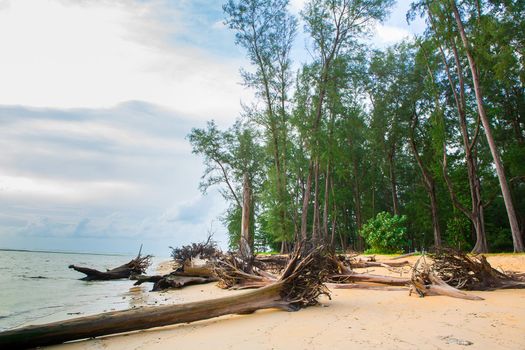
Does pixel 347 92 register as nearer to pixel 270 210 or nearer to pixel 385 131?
pixel 385 131

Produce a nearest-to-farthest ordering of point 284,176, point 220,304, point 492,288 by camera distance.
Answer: point 220,304
point 492,288
point 284,176

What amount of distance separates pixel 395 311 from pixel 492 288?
304 centimetres

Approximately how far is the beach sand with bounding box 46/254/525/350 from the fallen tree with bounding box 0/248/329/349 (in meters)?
0.12

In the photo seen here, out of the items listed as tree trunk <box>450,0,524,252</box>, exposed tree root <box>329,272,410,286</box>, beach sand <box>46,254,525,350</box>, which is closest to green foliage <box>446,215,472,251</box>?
tree trunk <box>450,0,524,252</box>

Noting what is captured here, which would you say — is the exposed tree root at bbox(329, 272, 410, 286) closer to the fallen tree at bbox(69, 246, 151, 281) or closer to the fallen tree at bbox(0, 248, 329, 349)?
the fallen tree at bbox(0, 248, 329, 349)

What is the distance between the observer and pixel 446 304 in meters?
5.39

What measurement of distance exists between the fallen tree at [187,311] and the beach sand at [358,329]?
115 mm

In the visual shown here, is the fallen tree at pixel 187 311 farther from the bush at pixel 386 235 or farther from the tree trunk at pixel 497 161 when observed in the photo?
the bush at pixel 386 235

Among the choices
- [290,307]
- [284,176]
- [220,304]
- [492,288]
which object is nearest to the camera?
[220,304]

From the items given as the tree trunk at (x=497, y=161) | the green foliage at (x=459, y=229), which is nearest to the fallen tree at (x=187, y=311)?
the tree trunk at (x=497, y=161)

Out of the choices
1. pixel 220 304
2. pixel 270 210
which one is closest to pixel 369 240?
pixel 270 210

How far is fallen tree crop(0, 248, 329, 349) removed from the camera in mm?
3877

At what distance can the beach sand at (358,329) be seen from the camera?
3463 mm

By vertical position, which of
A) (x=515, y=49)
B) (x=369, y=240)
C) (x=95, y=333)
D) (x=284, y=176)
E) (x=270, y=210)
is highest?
(x=515, y=49)
